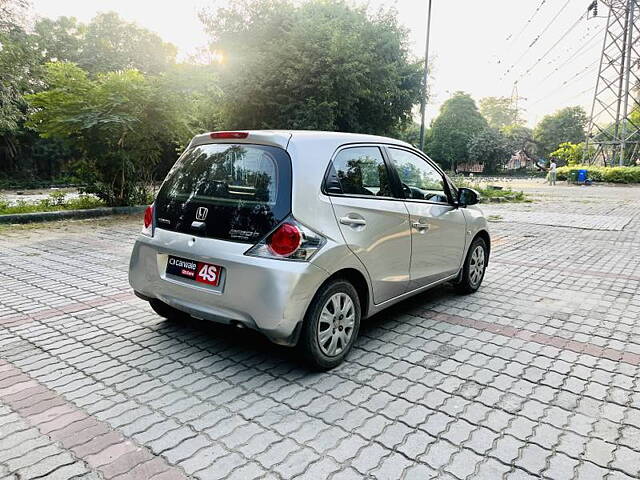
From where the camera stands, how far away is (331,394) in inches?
121

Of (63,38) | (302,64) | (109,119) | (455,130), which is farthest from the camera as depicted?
(455,130)

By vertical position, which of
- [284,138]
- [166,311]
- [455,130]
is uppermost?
[455,130]

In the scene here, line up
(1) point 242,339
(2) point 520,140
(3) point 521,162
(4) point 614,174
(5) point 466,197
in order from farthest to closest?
(3) point 521,162 → (2) point 520,140 → (4) point 614,174 → (5) point 466,197 → (1) point 242,339

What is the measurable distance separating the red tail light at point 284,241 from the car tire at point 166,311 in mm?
1436

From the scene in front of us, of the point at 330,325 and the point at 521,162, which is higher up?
the point at 521,162

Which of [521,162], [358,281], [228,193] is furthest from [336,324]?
[521,162]

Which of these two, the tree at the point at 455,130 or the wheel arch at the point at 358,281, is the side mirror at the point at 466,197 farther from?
the tree at the point at 455,130

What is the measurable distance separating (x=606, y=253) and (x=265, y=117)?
55.4 feet

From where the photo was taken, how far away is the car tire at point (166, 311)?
402 centimetres

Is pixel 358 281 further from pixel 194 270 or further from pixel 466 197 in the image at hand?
pixel 466 197

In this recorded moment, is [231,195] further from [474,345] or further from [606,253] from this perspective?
[606,253]

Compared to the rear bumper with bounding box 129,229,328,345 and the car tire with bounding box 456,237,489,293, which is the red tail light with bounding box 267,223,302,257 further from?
the car tire with bounding box 456,237,489,293

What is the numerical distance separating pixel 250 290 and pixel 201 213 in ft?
2.41

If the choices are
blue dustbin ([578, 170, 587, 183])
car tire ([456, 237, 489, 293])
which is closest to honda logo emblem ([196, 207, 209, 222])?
car tire ([456, 237, 489, 293])
